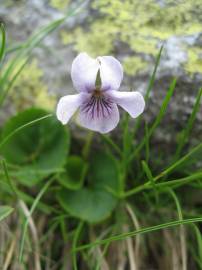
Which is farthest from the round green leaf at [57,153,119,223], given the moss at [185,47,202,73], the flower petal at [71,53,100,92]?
the flower petal at [71,53,100,92]

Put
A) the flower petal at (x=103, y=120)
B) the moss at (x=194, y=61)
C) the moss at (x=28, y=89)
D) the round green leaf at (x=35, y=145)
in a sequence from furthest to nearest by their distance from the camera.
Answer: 1. the moss at (x=28, y=89)
2. the round green leaf at (x=35, y=145)
3. the moss at (x=194, y=61)
4. the flower petal at (x=103, y=120)

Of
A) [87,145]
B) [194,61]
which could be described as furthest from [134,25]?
[87,145]

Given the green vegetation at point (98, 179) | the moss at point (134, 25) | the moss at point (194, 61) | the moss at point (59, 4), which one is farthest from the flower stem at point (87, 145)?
the moss at point (59, 4)

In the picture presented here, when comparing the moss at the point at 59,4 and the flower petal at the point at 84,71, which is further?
the moss at the point at 59,4

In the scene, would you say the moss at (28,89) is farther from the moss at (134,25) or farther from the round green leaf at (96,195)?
the round green leaf at (96,195)

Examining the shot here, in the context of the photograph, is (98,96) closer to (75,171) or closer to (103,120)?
(103,120)
